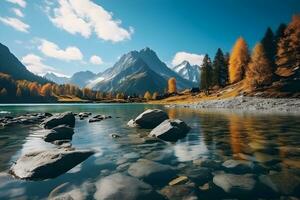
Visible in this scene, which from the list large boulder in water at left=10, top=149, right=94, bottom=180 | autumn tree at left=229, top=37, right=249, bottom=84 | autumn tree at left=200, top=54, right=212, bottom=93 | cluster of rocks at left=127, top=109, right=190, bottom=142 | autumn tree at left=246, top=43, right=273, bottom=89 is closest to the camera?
large boulder in water at left=10, top=149, right=94, bottom=180

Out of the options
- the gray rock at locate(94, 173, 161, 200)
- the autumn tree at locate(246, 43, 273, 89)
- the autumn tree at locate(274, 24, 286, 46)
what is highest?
the autumn tree at locate(274, 24, 286, 46)

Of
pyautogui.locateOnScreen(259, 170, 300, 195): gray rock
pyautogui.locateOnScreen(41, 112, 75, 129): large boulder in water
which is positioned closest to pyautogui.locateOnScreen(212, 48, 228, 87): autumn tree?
pyautogui.locateOnScreen(41, 112, 75, 129): large boulder in water

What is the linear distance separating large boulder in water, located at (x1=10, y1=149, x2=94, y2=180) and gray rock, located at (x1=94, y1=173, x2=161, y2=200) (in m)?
2.45

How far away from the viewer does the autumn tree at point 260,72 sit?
73750 mm

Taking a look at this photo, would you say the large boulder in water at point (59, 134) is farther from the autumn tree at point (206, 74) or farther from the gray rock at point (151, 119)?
the autumn tree at point (206, 74)

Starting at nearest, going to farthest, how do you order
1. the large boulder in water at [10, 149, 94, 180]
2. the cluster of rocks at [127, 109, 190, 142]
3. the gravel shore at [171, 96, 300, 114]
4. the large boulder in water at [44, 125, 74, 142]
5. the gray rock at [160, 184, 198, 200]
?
the gray rock at [160, 184, 198, 200] → the large boulder in water at [10, 149, 94, 180] → the large boulder in water at [44, 125, 74, 142] → the cluster of rocks at [127, 109, 190, 142] → the gravel shore at [171, 96, 300, 114]

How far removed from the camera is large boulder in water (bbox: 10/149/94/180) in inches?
435

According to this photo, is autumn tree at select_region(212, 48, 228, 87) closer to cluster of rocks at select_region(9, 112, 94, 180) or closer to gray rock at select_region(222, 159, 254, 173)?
gray rock at select_region(222, 159, 254, 173)

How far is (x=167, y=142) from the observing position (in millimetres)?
19156

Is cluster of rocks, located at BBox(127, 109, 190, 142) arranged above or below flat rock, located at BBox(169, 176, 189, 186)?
above

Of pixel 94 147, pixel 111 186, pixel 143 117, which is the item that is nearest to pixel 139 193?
pixel 111 186

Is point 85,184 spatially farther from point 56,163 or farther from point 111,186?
point 56,163

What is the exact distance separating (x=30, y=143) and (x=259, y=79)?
68.3m

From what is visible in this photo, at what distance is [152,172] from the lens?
11312 mm
